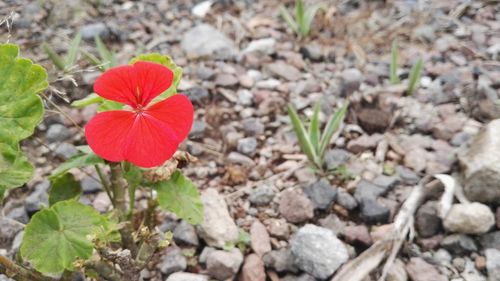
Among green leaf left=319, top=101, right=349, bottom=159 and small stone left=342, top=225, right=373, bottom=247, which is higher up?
green leaf left=319, top=101, right=349, bottom=159

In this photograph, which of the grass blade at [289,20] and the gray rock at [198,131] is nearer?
the gray rock at [198,131]

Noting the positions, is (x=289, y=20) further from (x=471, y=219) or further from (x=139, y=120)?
(x=139, y=120)

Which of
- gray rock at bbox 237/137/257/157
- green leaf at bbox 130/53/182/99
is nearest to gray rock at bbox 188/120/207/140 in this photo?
gray rock at bbox 237/137/257/157

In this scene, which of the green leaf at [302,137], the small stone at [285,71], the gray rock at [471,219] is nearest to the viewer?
the gray rock at [471,219]

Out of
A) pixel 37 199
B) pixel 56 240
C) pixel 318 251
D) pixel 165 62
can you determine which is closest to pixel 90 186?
pixel 37 199

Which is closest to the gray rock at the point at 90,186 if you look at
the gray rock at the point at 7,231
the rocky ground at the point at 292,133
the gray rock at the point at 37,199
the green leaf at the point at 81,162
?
the rocky ground at the point at 292,133

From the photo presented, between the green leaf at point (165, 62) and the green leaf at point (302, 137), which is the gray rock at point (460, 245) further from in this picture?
the green leaf at point (165, 62)

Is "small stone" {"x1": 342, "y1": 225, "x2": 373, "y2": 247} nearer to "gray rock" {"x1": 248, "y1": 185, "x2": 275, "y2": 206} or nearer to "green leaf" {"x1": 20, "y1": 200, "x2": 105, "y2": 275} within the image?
"gray rock" {"x1": 248, "y1": 185, "x2": 275, "y2": 206}
